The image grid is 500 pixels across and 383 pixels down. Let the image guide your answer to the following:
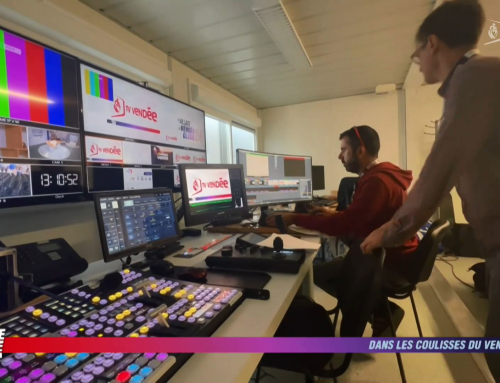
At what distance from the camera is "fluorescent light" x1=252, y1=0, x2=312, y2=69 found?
5.28 feet

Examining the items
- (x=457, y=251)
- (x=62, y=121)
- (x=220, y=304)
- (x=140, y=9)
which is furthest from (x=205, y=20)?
(x=457, y=251)

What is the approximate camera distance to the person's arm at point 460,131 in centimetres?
55

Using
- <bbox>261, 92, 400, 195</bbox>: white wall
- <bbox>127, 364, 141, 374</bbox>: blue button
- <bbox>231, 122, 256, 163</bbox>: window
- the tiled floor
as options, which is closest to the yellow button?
<bbox>127, 364, 141, 374</bbox>: blue button

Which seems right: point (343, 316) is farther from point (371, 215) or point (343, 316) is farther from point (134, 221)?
point (134, 221)

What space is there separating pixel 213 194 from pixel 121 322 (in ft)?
3.67

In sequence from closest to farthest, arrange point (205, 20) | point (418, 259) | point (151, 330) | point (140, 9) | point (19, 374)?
point (19, 374), point (151, 330), point (418, 259), point (140, 9), point (205, 20)

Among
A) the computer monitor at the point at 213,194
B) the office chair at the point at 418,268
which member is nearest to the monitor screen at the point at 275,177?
the computer monitor at the point at 213,194

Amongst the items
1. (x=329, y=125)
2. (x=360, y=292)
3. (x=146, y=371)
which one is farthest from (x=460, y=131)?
(x=329, y=125)

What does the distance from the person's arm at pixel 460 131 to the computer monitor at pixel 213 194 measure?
1105 mm

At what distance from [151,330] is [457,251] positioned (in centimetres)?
267

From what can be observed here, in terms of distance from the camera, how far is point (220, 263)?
3.11 feet

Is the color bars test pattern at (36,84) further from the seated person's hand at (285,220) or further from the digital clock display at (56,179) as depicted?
the seated person's hand at (285,220)

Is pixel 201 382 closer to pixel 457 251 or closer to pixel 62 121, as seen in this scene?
pixel 62 121

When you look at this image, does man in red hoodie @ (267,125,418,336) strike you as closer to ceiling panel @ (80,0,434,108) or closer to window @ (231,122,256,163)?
ceiling panel @ (80,0,434,108)
